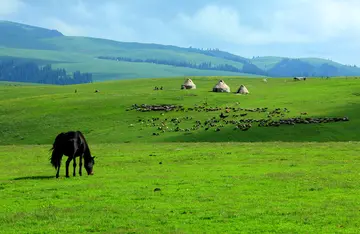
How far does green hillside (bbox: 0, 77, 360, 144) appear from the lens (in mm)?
67812

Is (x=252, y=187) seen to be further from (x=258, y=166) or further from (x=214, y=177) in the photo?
(x=258, y=166)

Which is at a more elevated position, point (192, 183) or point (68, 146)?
point (68, 146)

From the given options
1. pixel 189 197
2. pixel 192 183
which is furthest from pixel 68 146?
pixel 189 197

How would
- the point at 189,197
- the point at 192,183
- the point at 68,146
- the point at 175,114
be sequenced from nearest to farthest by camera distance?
the point at 189,197
the point at 192,183
the point at 68,146
the point at 175,114

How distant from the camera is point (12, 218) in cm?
2017

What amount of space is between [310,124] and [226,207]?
51480 mm

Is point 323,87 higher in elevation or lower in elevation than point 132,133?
higher

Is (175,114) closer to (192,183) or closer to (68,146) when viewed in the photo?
(68,146)

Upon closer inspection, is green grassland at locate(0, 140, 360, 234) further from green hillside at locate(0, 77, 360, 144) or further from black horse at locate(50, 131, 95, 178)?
green hillside at locate(0, 77, 360, 144)

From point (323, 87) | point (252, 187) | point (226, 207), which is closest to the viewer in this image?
point (226, 207)

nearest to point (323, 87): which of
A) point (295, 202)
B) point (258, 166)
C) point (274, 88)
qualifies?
point (274, 88)

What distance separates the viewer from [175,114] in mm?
82375

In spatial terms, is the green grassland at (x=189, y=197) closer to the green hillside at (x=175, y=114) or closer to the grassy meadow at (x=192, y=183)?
the grassy meadow at (x=192, y=183)

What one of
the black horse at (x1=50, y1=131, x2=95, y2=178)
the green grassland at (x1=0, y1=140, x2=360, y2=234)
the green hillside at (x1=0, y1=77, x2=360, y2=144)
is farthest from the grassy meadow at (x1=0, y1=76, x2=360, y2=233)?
the black horse at (x1=50, y1=131, x2=95, y2=178)
